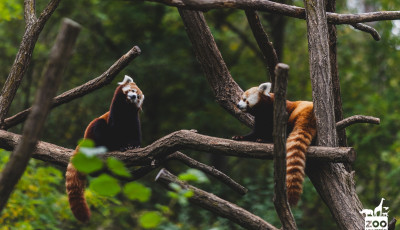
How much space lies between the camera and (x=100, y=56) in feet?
34.3

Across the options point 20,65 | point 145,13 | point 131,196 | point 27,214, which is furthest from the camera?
point 145,13

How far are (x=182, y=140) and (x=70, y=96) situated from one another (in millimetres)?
1298

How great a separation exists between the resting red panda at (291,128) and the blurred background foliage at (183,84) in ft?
14.4

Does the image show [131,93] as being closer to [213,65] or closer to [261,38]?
→ [213,65]

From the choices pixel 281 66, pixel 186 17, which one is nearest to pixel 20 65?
pixel 186 17

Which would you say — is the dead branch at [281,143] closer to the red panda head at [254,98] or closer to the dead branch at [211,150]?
the dead branch at [211,150]

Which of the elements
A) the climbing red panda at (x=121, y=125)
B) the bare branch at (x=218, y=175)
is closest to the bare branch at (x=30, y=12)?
the climbing red panda at (x=121, y=125)

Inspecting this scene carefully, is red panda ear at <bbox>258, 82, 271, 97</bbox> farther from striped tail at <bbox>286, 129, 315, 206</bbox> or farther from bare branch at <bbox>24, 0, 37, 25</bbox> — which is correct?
bare branch at <bbox>24, 0, 37, 25</bbox>

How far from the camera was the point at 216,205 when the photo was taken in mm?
2785

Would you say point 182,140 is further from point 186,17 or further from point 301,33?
point 301,33

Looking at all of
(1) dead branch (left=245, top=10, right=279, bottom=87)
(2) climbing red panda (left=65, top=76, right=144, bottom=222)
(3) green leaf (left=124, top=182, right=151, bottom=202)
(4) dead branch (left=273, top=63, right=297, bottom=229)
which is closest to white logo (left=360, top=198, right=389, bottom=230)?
(4) dead branch (left=273, top=63, right=297, bottom=229)

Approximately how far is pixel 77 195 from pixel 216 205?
1.29 metres

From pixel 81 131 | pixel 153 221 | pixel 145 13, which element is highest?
pixel 145 13

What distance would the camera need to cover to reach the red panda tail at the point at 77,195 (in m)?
3.42
